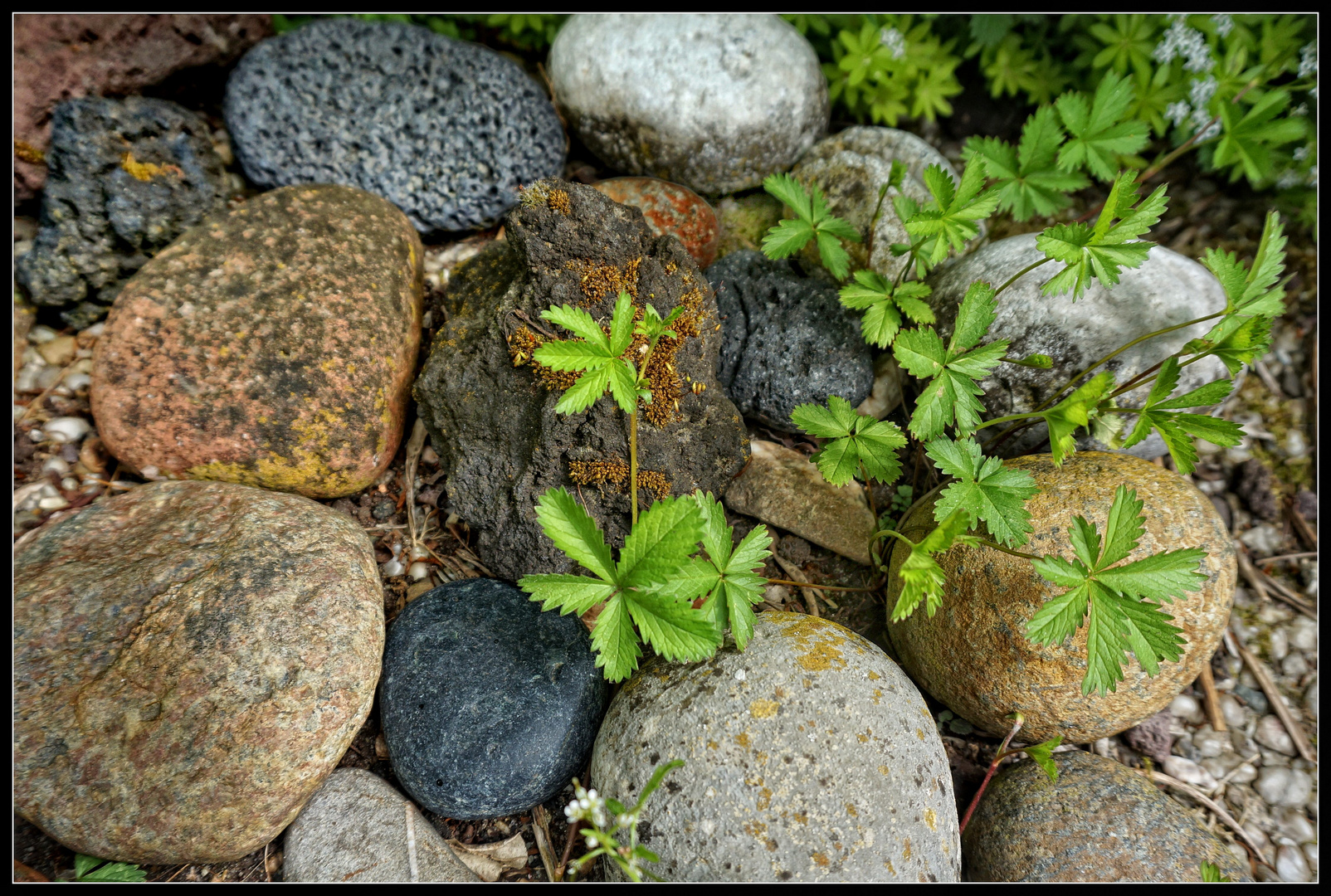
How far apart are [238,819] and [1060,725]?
2.80 meters

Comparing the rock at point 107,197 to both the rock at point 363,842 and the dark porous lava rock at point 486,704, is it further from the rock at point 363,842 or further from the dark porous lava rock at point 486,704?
the rock at point 363,842

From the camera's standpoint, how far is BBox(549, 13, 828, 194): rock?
10.4ft

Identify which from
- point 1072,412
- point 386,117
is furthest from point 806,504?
point 386,117

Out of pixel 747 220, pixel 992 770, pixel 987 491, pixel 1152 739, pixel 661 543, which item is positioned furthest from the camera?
pixel 747 220

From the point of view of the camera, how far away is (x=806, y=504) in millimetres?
2969

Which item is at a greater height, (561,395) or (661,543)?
(561,395)

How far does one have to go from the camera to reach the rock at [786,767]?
209cm

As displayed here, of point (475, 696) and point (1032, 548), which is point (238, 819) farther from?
point (1032, 548)

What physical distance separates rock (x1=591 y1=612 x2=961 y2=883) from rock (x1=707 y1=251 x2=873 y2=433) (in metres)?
1.02

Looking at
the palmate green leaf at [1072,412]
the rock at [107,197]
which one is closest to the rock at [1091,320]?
the palmate green leaf at [1072,412]

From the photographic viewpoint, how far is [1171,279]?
273cm

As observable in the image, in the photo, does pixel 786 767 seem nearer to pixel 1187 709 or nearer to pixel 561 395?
pixel 561 395

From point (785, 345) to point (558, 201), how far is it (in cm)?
108

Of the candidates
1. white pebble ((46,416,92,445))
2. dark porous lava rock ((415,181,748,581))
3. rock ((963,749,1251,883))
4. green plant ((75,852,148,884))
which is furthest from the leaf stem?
white pebble ((46,416,92,445))
